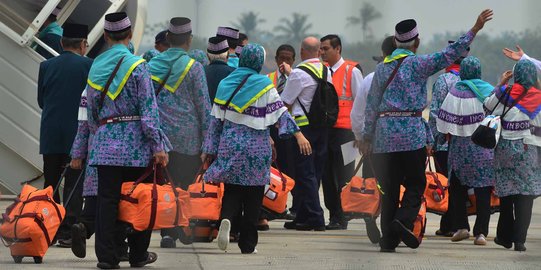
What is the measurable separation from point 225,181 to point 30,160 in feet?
11.9

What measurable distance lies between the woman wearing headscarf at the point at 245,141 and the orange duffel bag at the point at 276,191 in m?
1.44

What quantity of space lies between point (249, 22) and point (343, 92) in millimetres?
7881

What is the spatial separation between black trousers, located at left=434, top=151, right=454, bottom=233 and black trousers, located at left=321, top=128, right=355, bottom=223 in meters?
0.71

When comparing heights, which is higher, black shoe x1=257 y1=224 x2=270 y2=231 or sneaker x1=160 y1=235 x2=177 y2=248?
sneaker x1=160 y1=235 x2=177 y2=248

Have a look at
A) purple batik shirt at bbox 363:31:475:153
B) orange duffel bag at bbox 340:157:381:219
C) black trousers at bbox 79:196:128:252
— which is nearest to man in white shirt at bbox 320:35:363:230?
orange duffel bag at bbox 340:157:381:219

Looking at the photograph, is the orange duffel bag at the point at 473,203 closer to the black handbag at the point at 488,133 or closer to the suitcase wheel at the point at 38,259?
the black handbag at the point at 488,133

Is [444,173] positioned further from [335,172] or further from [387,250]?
[387,250]

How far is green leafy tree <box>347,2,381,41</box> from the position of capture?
6.91 ft

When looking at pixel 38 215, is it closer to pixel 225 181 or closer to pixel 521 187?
pixel 225 181

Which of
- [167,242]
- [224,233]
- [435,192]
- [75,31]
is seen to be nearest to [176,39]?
[75,31]

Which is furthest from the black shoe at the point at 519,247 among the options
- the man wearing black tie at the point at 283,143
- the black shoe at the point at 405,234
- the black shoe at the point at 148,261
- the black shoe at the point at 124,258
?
the black shoe at the point at 124,258

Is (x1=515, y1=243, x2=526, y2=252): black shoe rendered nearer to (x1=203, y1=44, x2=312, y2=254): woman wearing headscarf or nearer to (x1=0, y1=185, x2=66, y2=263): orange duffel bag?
(x1=203, y1=44, x2=312, y2=254): woman wearing headscarf

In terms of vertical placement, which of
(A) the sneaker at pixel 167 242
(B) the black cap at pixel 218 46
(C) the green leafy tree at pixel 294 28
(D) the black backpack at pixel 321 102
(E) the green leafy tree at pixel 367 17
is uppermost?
(E) the green leafy tree at pixel 367 17

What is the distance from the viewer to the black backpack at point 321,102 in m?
9.71
